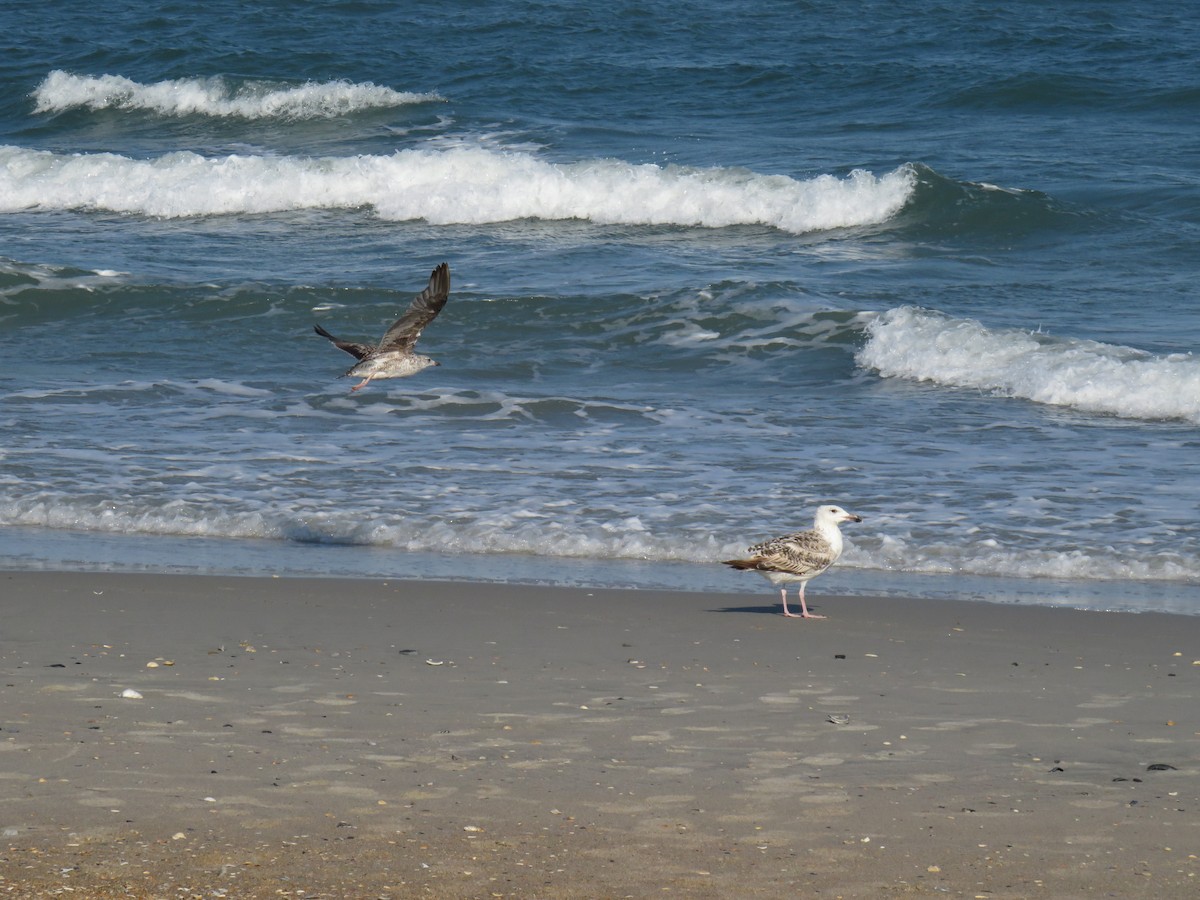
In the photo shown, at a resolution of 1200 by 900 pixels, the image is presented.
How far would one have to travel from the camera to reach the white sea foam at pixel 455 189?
18.6m

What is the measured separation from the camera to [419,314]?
9.30 metres

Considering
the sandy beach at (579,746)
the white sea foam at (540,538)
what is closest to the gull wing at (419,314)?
the white sea foam at (540,538)

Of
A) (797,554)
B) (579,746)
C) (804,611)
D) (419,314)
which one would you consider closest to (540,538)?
(797,554)

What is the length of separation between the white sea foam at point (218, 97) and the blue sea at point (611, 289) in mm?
74

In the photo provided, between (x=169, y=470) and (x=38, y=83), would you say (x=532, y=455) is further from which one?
(x=38, y=83)

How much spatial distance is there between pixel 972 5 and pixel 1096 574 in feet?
70.6

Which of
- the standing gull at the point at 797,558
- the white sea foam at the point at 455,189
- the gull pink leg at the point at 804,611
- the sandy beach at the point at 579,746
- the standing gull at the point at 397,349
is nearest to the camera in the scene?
the sandy beach at the point at 579,746

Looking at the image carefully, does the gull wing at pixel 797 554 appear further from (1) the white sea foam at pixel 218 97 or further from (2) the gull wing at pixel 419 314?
(1) the white sea foam at pixel 218 97

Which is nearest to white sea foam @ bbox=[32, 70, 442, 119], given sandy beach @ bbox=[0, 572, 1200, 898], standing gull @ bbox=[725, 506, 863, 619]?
standing gull @ bbox=[725, 506, 863, 619]

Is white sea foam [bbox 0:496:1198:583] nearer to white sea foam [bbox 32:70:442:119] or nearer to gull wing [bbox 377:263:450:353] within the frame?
gull wing [bbox 377:263:450:353]

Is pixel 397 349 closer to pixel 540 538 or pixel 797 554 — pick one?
pixel 540 538

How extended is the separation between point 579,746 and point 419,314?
16.2ft

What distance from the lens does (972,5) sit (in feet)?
89.1

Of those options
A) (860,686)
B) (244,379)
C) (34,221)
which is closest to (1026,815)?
(860,686)
